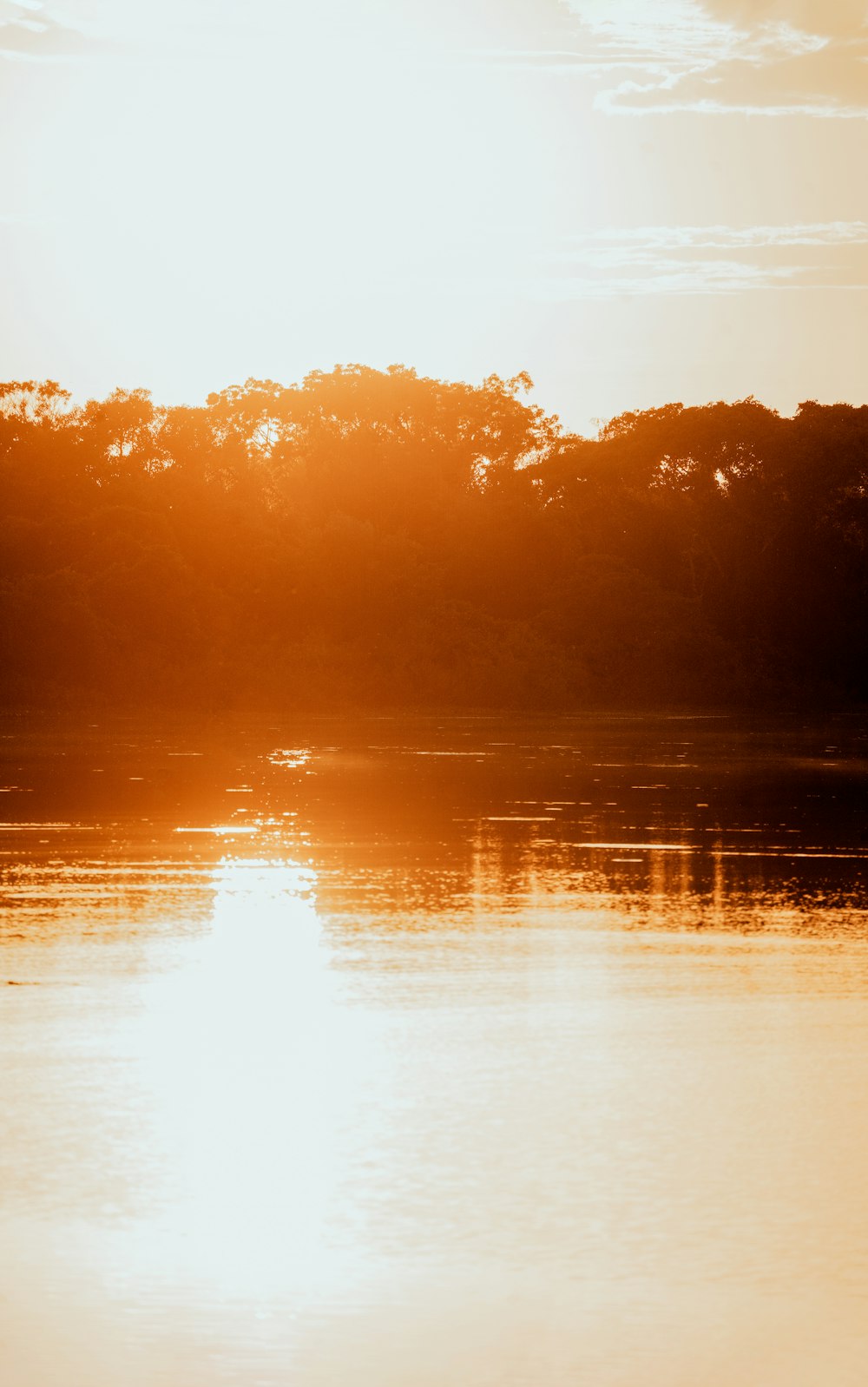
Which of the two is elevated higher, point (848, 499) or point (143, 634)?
point (848, 499)

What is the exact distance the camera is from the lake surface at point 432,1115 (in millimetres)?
4809

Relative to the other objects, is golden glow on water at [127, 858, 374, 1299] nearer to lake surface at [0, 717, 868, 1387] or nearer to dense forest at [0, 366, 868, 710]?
lake surface at [0, 717, 868, 1387]

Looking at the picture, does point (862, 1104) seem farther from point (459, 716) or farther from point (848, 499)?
point (848, 499)

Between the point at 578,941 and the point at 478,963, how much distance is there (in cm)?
102

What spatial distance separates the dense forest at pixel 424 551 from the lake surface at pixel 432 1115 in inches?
1695

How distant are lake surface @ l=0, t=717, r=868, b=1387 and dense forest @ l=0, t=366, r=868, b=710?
4306 centimetres

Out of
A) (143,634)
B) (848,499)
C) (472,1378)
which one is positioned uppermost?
(848,499)

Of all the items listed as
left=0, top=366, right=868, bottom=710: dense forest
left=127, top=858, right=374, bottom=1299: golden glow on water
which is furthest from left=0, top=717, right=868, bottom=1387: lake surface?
left=0, top=366, right=868, bottom=710: dense forest

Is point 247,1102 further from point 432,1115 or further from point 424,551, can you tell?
point 424,551

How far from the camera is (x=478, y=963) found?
33.8 ft

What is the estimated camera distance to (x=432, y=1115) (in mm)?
6984

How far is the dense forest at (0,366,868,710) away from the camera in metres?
58.7

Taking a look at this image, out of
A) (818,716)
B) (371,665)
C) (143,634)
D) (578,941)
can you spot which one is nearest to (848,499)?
(818,716)

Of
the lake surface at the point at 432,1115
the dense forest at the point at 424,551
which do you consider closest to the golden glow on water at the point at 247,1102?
the lake surface at the point at 432,1115
